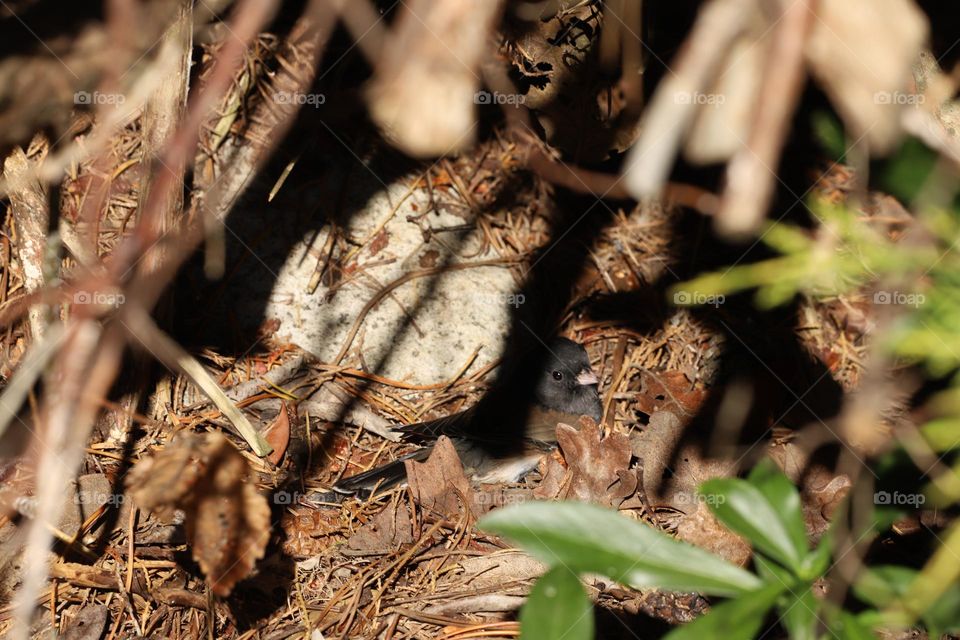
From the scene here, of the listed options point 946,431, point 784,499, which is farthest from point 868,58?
point 784,499

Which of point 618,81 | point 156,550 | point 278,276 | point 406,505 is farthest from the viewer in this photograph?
point 278,276

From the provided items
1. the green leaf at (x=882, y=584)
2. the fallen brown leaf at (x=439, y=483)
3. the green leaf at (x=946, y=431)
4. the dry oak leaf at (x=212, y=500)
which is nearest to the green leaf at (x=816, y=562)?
the green leaf at (x=882, y=584)

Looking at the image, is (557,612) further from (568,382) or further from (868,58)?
(568,382)

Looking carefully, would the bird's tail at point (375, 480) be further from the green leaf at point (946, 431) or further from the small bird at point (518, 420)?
the green leaf at point (946, 431)

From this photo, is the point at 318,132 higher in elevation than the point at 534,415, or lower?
higher

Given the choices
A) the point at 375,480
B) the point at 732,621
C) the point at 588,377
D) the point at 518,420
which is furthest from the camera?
the point at 518,420

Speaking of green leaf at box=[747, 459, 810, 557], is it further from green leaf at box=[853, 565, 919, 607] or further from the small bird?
the small bird

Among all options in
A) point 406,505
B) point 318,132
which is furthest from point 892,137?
point 318,132

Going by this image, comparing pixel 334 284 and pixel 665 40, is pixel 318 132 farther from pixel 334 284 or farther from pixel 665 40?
pixel 665 40
